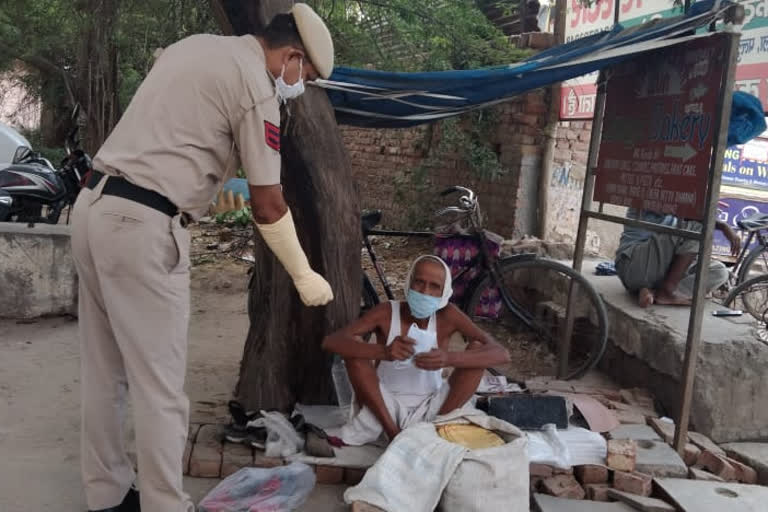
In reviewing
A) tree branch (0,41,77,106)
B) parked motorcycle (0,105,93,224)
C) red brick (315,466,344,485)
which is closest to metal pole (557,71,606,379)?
red brick (315,466,344,485)

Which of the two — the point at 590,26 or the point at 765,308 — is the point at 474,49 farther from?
the point at 765,308

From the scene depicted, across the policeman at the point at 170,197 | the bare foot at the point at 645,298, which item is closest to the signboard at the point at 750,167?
the bare foot at the point at 645,298

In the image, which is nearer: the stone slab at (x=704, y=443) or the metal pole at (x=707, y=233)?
the metal pole at (x=707, y=233)

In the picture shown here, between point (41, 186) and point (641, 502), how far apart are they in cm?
553

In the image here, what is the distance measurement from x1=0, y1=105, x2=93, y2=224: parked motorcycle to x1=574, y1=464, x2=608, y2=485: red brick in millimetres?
4925

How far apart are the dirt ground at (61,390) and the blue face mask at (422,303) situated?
2.75 feet

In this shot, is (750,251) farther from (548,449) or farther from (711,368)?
(548,449)

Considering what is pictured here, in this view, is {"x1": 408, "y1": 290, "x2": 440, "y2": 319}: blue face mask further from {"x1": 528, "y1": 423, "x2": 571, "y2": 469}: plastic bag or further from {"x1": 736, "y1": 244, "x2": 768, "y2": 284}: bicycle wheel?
{"x1": 736, "y1": 244, "x2": 768, "y2": 284}: bicycle wheel

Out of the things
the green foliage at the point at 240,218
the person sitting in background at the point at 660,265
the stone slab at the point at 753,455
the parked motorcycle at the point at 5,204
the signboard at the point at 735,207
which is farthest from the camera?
the green foliage at the point at 240,218

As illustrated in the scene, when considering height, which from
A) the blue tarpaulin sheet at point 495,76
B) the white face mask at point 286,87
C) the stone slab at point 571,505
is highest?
the blue tarpaulin sheet at point 495,76

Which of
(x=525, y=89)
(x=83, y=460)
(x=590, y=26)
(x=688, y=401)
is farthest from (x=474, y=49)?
(x=83, y=460)

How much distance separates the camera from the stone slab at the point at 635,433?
3.49m

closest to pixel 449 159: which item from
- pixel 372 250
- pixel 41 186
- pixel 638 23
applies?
pixel 638 23

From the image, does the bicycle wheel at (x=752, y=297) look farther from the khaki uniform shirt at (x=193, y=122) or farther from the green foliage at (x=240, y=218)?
the green foliage at (x=240, y=218)
